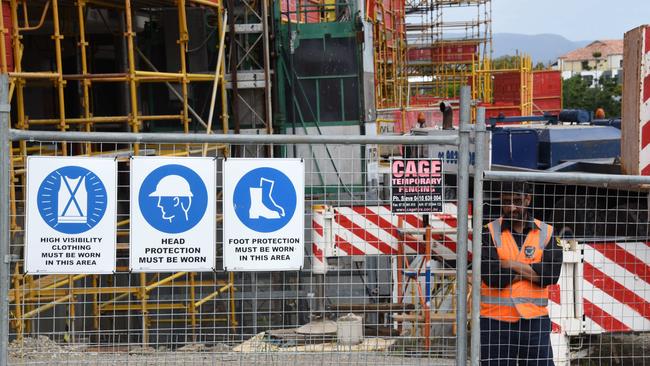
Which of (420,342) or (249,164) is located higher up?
(249,164)

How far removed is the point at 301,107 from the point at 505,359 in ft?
33.5

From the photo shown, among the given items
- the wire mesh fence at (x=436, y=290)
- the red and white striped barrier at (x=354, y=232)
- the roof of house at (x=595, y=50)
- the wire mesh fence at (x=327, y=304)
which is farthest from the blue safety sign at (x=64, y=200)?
the roof of house at (x=595, y=50)

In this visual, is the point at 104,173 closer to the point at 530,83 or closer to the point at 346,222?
the point at 346,222

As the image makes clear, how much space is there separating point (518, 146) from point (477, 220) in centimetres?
781

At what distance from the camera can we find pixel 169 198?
19.3 ft

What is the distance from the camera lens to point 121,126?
627 inches

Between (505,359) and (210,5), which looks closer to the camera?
(505,359)

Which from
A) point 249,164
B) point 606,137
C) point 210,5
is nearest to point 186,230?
point 249,164

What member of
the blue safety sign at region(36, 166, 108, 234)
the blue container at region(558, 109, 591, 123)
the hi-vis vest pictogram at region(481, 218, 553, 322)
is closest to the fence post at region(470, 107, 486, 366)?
the hi-vis vest pictogram at region(481, 218, 553, 322)

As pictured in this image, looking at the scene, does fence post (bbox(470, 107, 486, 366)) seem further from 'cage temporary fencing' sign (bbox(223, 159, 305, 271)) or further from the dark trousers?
'cage temporary fencing' sign (bbox(223, 159, 305, 271))

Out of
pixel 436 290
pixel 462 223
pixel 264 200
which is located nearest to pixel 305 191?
pixel 436 290

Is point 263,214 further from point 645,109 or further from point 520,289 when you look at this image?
point 645,109

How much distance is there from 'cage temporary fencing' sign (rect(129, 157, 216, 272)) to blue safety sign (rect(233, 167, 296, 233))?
7.3 inches

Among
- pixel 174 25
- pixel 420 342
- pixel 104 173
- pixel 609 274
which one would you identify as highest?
pixel 174 25
